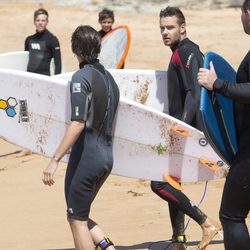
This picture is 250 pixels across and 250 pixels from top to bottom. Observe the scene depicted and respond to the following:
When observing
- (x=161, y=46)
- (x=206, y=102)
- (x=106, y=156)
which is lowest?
(x=161, y=46)

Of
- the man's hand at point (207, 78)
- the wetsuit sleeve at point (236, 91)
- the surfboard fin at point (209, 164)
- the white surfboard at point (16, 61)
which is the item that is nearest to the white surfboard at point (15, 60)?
the white surfboard at point (16, 61)

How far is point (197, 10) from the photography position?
917 inches

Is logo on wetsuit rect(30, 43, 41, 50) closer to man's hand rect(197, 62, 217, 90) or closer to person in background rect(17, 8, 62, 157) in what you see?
person in background rect(17, 8, 62, 157)

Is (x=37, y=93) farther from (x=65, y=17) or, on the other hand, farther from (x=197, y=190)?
(x=65, y=17)

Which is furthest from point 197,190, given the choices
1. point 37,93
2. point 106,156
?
point 106,156

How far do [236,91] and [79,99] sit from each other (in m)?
1.03

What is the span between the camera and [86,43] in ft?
18.2

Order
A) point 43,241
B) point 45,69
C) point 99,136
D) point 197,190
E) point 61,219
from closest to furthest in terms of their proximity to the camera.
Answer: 1. point 99,136
2. point 43,241
3. point 61,219
4. point 197,190
5. point 45,69

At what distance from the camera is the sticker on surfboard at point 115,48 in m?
9.12

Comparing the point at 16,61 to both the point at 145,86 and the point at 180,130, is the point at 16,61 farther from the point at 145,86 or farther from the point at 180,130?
the point at 180,130

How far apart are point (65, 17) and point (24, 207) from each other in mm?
14487

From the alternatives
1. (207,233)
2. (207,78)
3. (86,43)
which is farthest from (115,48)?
(207,78)

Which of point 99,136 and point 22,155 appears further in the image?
point 22,155

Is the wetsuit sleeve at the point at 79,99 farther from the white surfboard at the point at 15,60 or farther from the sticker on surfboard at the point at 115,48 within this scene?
Answer: the white surfboard at the point at 15,60
